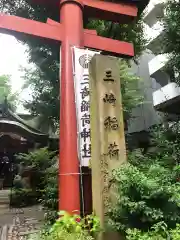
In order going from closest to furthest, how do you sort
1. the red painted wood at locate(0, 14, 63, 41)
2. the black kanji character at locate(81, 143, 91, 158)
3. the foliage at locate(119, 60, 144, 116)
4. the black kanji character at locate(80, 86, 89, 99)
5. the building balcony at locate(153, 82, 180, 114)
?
the black kanji character at locate(81, 143, 91, 158) < the black kanji character at locate(80, 86, 89, 99) < the red painted wood at locate(0, 14, 63, 41) < the foliage at locate(119, 60, 144, 116) < the building balcony at locate(153, 82, 180, 114)

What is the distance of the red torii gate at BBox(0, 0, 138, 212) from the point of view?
4.99 metres

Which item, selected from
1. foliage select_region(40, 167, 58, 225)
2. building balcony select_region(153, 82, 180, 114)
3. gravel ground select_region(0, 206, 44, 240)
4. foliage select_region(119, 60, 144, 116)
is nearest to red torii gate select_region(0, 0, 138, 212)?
foliage select_region(40, 167, 58, 225)

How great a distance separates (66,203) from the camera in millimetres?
4859

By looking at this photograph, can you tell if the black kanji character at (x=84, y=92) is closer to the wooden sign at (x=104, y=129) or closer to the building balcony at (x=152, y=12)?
the wooden sign at (x=104, y=129)

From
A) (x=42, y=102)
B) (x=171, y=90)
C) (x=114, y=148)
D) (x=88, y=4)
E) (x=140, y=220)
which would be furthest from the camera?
(x=171, y=90)

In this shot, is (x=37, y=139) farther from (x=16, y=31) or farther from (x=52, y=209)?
(x=16, y=31)

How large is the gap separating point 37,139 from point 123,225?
10.7 metres

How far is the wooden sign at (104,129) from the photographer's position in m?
4.34

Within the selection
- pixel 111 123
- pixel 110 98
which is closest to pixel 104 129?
pixel 111 123

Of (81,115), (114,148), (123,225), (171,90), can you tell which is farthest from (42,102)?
(123,225)

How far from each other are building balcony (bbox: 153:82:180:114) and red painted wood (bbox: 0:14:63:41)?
8.43 meters

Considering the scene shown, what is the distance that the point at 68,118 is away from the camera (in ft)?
17.5

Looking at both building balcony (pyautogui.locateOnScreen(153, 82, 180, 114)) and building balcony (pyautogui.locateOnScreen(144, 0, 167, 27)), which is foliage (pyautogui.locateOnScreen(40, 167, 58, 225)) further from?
building balcony (pyautogui.locateOnScreen(144, 0, 167, 27))

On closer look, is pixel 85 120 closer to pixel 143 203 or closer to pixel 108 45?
pixel 143 203
